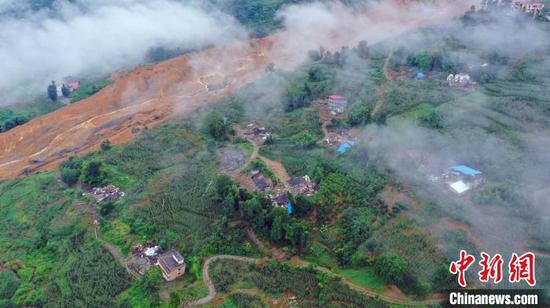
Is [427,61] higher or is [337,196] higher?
[427,61]

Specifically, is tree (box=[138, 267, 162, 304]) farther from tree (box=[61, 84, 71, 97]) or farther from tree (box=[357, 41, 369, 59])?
tree (box=[61, 84, 71, 97])

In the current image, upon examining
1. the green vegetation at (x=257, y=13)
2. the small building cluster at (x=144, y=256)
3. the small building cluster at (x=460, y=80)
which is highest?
the green vegetation at (x=257, y=13)

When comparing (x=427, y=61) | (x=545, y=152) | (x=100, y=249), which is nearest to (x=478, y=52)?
(x=427, y=61)

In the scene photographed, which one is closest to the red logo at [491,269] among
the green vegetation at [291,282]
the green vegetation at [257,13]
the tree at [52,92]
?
the green vegetation at [291,282]

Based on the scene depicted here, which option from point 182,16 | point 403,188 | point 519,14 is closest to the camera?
point 403,188

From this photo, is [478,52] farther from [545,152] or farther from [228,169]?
[228,169]

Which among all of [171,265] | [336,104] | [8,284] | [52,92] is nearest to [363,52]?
[336,104]

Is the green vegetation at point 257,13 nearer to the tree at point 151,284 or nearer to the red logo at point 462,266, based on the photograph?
the tree at point 151,284
